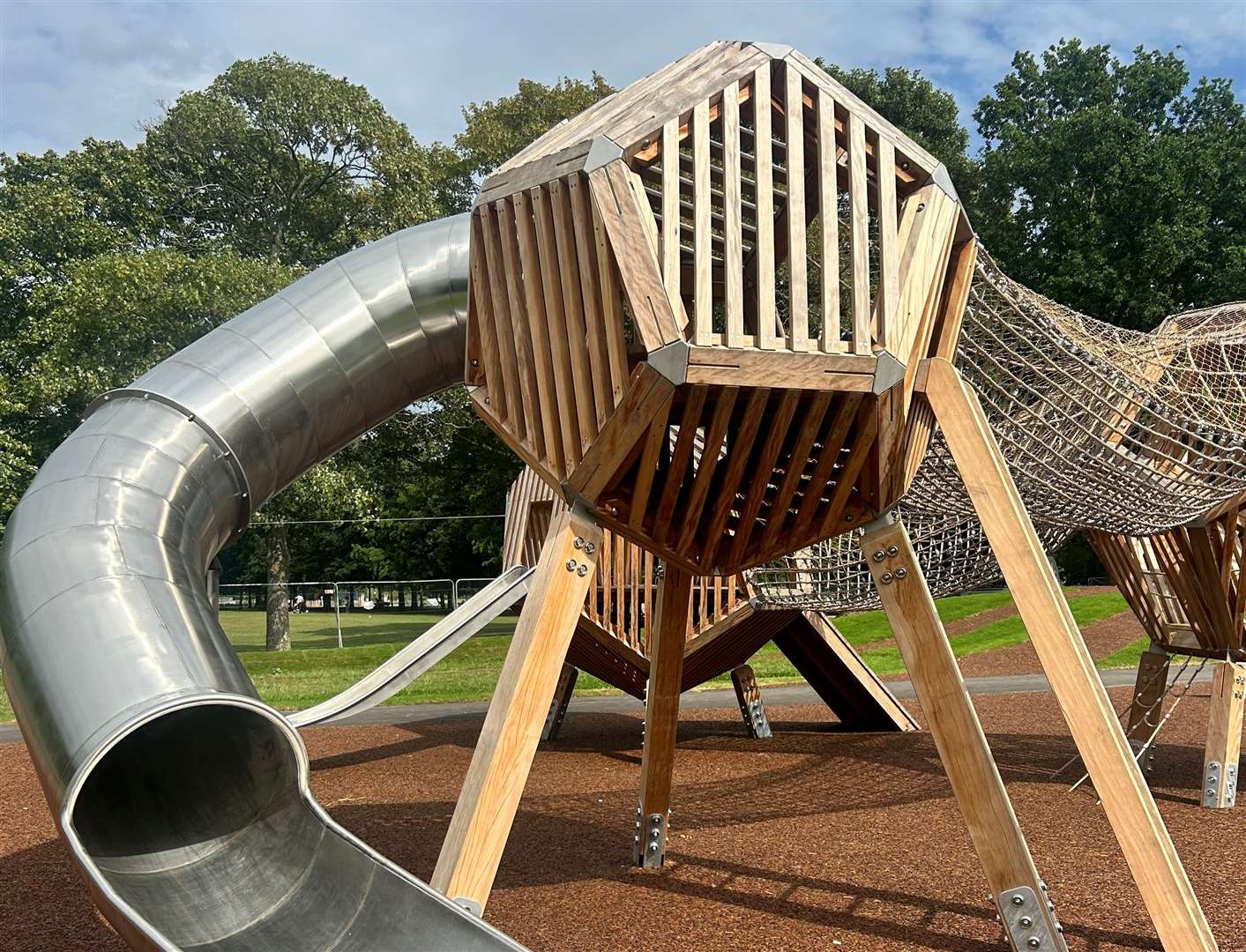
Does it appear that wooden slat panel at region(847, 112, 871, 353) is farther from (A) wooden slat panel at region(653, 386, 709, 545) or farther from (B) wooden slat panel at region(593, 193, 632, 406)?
(B) wooden slat panel at region(593, 193, 632, 406)

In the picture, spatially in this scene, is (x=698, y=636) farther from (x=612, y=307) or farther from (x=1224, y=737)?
(x=612, y=307)

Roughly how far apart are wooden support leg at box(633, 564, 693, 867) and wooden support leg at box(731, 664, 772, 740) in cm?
552

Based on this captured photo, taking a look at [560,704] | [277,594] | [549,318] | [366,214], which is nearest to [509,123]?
[366,214]

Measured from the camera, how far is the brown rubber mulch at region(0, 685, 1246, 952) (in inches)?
221

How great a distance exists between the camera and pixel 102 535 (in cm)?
464

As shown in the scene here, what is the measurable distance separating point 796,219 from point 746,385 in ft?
2.59

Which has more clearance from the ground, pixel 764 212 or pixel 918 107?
pixel 918 107

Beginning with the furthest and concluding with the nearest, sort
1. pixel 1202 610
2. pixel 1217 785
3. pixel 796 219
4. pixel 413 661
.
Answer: pixel 1202 610 < pixel 1217 785 < pixel 413 661 < pixel 796 219

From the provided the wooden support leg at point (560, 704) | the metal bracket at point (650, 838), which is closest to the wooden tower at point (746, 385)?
the metal bracket at point (650, 838)

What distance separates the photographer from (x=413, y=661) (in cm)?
792

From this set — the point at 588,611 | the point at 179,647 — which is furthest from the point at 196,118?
the point at 179,647

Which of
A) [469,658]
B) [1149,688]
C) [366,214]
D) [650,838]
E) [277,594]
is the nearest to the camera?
[650,838]

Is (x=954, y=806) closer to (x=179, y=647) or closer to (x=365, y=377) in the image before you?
(x=365, y=377)

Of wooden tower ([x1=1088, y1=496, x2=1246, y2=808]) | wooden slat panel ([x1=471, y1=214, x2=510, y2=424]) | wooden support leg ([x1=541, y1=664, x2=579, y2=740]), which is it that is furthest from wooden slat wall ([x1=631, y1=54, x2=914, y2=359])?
wooden support leg ([x1=541, y1=664, x2=579, y2=740])
